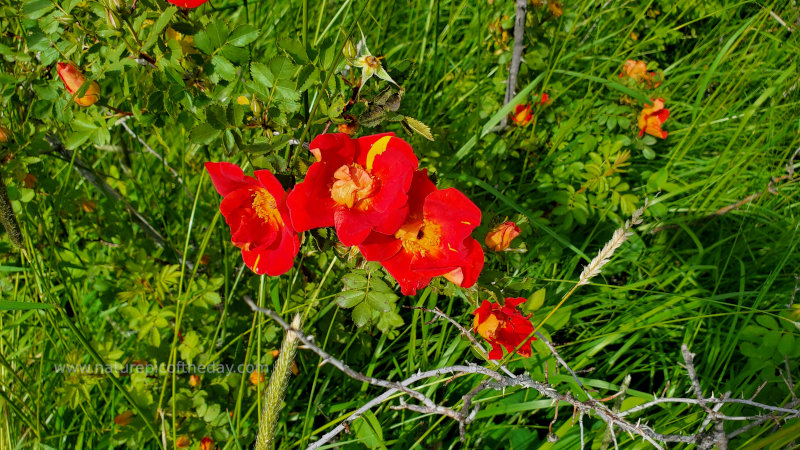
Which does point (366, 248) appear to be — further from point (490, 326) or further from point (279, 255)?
point (490, 326)

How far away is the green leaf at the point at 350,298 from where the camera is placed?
98cm

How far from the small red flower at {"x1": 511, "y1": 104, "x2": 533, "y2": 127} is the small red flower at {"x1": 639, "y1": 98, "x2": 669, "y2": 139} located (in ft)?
1.22

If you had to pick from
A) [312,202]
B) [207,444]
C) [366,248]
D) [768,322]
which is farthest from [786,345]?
[207,444]

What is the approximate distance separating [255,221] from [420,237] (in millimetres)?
288

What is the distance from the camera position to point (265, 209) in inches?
35.7

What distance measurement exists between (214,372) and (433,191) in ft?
2.75

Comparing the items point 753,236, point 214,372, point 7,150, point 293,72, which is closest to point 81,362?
point 214,372

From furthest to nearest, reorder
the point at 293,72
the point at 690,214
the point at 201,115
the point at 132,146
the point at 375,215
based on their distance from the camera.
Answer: the point at 132,146, the point at 690,214, the point at 201,115, the point at 293,72, the point at 375,215

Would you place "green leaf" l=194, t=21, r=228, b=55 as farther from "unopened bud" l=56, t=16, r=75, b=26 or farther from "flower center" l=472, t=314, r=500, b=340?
"flower center" l=472, t=314, r=500, b=340

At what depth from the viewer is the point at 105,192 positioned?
1417 millimetres

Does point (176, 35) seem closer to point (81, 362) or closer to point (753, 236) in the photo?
point (81, 362)

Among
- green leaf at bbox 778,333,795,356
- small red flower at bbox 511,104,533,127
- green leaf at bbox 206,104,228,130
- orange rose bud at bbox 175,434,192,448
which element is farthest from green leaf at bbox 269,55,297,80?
green leaf at bbox 778,333,795,356

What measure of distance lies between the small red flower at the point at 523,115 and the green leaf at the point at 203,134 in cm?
110

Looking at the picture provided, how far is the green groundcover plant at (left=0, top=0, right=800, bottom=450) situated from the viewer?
0.86 metres
